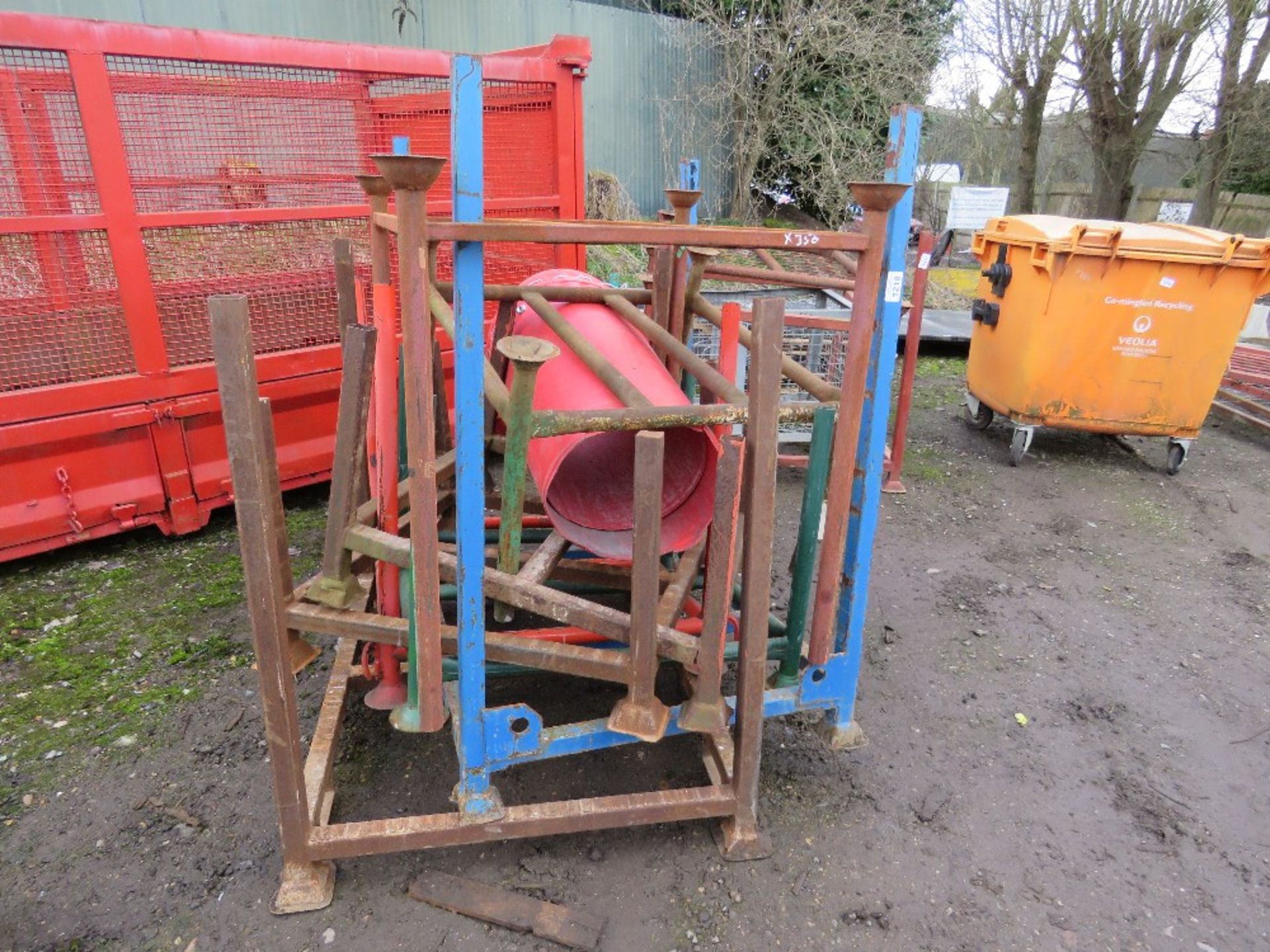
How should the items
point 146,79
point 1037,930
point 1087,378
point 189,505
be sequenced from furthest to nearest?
point 1087,378 < point 189,505 < point 146,79 < point 1037,930

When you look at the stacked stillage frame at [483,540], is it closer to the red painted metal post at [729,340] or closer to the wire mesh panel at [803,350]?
the red painted metal post at [729,340]

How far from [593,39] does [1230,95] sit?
31.9ft

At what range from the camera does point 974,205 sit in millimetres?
11078

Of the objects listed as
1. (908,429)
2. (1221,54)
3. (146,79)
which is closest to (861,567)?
(146,79)

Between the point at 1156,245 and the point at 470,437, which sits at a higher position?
the point at 1156,245

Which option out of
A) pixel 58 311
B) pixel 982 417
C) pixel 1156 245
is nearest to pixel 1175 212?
pixel 982 417

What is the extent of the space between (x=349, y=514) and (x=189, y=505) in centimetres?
228

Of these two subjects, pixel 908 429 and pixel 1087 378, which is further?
pixel 908 429

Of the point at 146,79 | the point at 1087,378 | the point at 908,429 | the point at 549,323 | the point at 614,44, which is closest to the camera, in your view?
the point at 549,323

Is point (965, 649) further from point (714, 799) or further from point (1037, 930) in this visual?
point (714, 799)

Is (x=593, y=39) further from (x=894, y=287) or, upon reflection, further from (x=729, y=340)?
(x=894, y=287)

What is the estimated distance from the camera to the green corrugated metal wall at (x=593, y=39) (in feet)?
Answer: 29.2

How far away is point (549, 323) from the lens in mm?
2338

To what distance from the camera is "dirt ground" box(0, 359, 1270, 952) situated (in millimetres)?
2100
